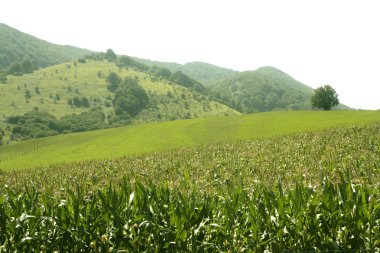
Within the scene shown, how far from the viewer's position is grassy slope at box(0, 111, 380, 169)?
57625 mm

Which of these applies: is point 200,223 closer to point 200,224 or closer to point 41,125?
point 200,224

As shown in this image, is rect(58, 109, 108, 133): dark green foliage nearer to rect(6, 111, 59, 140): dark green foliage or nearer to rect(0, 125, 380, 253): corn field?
rect(6, 111, 59, 140): dark green foliage

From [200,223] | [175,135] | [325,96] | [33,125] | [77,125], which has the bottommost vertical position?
[33,125]

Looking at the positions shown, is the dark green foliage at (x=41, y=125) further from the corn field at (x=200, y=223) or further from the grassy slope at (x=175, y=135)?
the corn field at (x=200, y=223)

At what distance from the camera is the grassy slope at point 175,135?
57.6 metres

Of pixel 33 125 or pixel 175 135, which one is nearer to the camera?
pixel 175 135

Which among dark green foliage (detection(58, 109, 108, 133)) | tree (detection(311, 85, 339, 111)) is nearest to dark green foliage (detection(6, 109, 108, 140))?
dark green foliage (detection(58, 109, 108, 133))

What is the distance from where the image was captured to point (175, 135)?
68250 millimetres

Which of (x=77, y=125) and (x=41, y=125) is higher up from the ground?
(x=77, y=125)

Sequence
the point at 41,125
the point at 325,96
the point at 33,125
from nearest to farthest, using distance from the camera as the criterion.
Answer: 1. the point at 325,96
2. the point at 41,125
3. the point at 33,125

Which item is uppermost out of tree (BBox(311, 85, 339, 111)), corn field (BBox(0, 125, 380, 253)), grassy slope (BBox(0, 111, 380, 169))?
tree (BBox(311, 85, 339, 111))

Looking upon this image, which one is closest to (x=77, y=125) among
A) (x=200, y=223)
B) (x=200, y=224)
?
(x=200, y=223)

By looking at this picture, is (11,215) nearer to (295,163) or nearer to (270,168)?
(270,168)

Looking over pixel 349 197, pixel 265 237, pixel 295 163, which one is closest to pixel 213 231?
pixel 265 237
